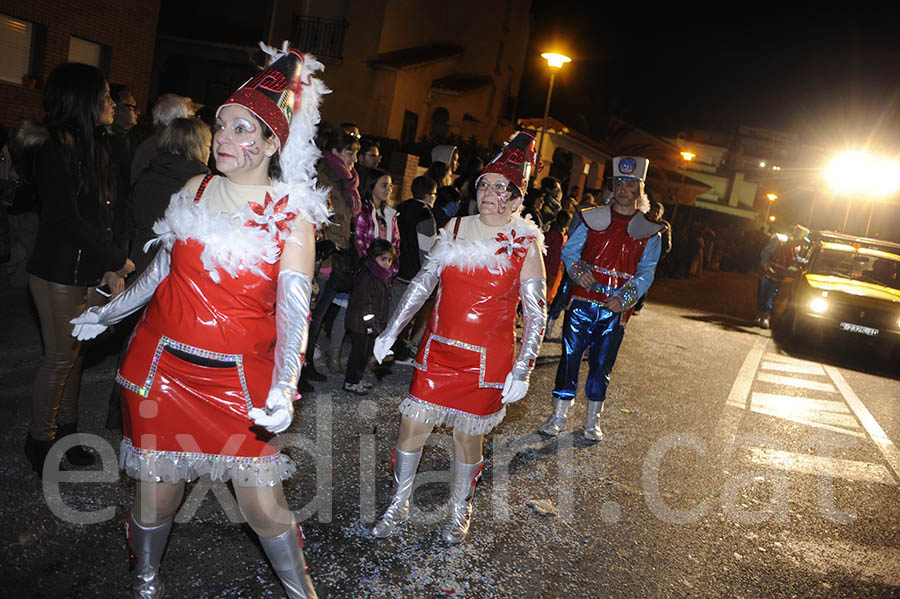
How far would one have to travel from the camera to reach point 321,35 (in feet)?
72.6

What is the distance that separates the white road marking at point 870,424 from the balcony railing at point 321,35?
55.6 feet

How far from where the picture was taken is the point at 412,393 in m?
3.91

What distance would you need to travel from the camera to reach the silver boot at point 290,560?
2781mm

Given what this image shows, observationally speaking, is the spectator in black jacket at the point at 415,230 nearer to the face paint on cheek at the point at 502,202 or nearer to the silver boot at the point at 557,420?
the silver boot at the point at 557,420

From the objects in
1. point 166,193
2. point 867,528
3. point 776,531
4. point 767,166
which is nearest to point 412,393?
point 166,193

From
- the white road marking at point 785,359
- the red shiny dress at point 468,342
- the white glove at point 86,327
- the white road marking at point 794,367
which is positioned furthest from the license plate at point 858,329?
the white glove at point 86,327

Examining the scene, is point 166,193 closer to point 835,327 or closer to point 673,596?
point 673,596

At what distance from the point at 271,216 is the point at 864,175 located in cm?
2630

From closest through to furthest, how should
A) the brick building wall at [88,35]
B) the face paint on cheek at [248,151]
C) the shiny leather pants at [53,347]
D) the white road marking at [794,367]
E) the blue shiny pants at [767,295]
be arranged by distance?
1. the face paint on cheek at [248,151]
2. the shiny leather pants at [53,347]
3. the white road marking at [794,367]
4. the brick building wall at [88,35]
5. the blue shiny pants at [767,295]

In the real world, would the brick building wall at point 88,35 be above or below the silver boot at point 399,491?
above

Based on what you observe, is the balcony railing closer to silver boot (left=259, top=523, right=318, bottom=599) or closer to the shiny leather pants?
the shiny leather pants

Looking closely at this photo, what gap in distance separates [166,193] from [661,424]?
5.07 m

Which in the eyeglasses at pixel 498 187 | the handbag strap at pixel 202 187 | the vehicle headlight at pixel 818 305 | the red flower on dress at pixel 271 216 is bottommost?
the vehicle headlight at pixel 818 305

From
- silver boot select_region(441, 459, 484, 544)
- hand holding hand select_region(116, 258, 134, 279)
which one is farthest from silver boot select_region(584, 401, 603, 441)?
hand holding hand select_region(116, 258, 134, 279)
